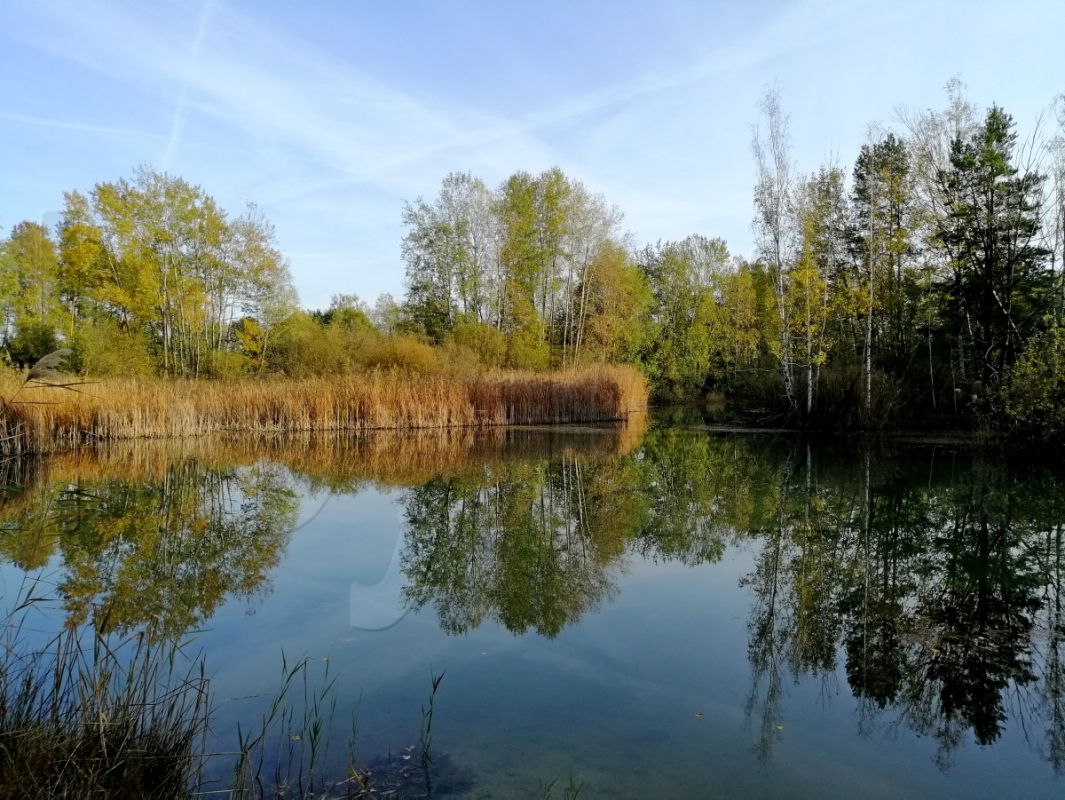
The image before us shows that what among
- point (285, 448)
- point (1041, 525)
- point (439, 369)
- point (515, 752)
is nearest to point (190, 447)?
point (285, 448)

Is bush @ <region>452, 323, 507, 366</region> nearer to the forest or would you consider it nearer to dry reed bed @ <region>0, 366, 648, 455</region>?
the forest

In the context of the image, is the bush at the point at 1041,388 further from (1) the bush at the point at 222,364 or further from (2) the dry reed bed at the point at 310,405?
(1) the bush at the point at 222,364

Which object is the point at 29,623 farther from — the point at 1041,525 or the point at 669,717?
the point at 1041,525

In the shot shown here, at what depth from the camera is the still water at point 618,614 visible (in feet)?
8.91

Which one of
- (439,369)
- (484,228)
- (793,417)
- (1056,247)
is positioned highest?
(484,228)

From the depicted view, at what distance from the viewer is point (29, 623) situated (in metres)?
4.11

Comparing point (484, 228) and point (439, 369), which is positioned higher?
point (484, 228)

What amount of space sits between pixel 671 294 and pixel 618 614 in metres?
32.2

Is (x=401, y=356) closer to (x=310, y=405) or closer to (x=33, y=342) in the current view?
(x=310, y=405)

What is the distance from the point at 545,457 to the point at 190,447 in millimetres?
6922

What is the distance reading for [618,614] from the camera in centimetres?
442

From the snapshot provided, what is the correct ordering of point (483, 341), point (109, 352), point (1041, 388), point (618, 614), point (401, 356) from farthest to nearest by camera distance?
point (483, 341)
point (401, 356)
point (109, 352)
point (1041, 388)
point (618, 614)

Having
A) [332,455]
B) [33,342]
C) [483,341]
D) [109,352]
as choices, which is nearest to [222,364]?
[109,352]

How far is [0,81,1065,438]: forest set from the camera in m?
14.9
